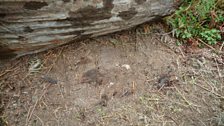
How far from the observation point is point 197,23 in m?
2.54

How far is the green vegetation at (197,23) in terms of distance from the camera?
2.54 metres

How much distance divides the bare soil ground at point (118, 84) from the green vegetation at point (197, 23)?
0.32 ft

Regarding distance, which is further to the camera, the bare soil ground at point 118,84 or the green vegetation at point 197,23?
the green vegetation at point 197,23

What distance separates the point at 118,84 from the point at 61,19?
643 millimetres

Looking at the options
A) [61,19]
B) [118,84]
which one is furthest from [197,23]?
[61,19]

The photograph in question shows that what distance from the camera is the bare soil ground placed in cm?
213

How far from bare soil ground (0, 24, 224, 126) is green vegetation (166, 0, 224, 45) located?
0.10m

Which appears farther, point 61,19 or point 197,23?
point 197,23

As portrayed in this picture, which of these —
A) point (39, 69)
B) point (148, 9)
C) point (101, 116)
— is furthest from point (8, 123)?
point (148, 9)

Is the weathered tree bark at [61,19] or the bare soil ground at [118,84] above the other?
the weathered tree bark at [61,19]

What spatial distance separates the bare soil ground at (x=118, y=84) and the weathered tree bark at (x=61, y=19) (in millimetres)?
128

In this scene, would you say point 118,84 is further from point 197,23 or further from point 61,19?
point 197,23

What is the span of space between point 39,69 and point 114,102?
648 millimetres

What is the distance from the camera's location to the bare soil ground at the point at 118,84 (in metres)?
2.13
